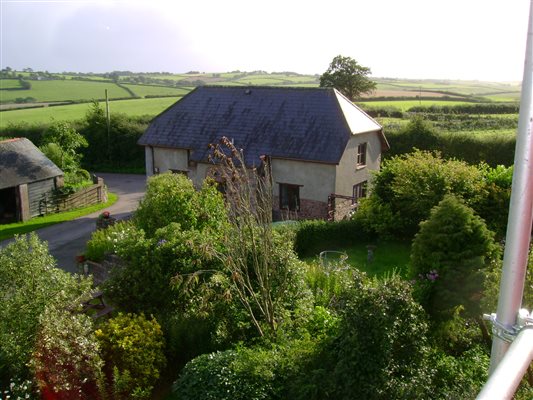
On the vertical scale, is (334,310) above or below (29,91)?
below

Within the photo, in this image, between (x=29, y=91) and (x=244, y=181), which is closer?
(x=244, y=181)

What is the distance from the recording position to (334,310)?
1190 centimetres

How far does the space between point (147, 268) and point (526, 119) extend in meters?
10.9

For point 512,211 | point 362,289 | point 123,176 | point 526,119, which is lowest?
point 123,176

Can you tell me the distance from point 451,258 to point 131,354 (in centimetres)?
738

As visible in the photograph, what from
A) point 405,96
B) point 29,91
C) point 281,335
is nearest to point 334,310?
point 281,335

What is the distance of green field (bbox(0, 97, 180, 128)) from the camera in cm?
5522

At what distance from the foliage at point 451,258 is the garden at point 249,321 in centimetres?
3

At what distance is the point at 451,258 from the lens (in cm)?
1199

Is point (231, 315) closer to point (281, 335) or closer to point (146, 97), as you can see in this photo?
point (281, 335)

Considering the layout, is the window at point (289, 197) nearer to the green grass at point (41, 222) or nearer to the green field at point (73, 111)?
the green grass at point (41, 222)

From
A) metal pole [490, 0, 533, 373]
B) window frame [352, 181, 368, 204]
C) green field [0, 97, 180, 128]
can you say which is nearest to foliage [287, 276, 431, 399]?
metal pole [490, 0, 533, 373]

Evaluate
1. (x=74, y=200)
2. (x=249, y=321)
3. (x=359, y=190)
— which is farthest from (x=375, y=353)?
(x=74, y=200)

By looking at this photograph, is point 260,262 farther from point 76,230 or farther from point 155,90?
point 155,90
